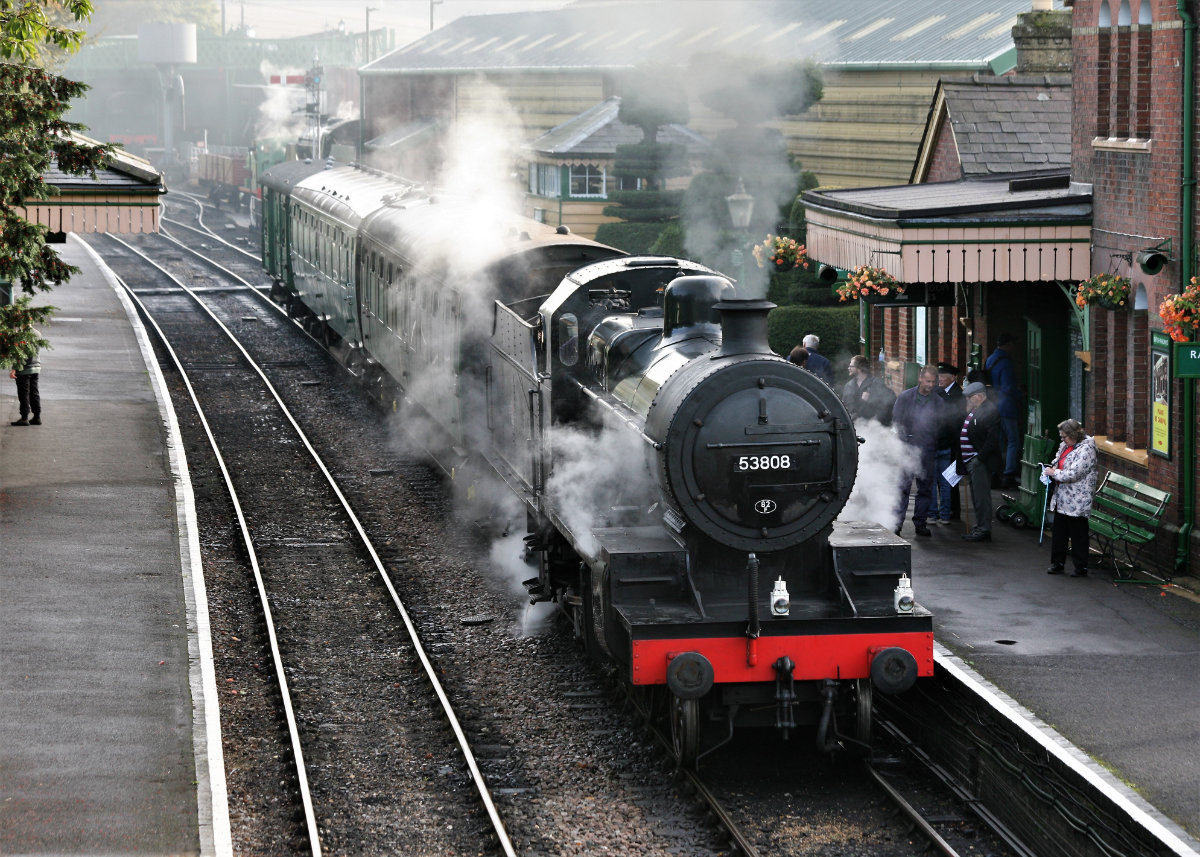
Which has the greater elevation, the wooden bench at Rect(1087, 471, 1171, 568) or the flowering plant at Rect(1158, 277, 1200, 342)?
the flowering plant at Rect(1158, 277, 1200, 342)

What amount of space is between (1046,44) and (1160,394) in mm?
8568

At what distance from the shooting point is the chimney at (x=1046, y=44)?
1997 cm

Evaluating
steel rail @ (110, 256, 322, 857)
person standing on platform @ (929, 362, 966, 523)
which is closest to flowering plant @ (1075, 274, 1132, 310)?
person standing on platform @ (929, 362, 966, 523)

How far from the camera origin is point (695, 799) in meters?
9.00

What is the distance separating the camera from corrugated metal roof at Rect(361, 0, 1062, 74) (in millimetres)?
29078

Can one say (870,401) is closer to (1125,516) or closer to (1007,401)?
(1007,401)

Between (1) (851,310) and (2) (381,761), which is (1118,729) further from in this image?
(1) (851,310)

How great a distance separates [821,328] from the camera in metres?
24.0

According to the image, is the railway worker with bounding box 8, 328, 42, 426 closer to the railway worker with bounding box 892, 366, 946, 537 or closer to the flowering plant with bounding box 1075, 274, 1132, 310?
the railway worker with bounding box 892, 366, 946, 537

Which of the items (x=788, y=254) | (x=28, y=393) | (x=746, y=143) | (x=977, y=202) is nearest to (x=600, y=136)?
(x=746, y=143)

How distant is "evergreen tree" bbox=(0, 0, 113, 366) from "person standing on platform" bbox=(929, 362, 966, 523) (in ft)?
27.6

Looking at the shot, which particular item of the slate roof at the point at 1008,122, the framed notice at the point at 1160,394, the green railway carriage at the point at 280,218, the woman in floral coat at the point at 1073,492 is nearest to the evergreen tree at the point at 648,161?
the green railway carriage at the point at 280,218

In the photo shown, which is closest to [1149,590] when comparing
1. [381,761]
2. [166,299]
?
[381,761]

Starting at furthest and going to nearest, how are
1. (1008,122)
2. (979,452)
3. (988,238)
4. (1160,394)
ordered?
(1008,122)
(979,452)
(988,238)
(1160,394)
